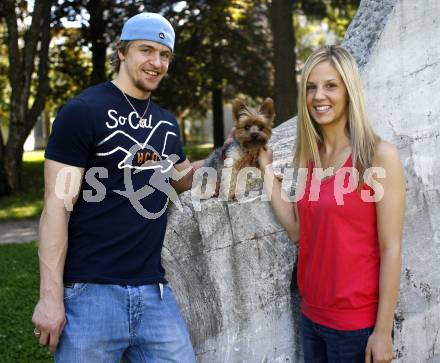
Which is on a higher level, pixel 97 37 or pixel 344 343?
pixel 97 37

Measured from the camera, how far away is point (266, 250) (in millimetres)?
3758

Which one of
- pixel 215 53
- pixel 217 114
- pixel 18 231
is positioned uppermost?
pixel 215 53

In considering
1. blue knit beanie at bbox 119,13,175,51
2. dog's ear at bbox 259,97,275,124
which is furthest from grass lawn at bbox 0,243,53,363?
blue knit beanie at bbox 119,13,175,51

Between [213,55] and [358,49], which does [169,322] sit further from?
[213,55]

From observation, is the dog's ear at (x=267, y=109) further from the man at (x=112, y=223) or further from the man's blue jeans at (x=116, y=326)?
the man's blue jeans at (x=116, y=326)

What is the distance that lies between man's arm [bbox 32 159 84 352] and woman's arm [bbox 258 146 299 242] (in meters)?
1.26

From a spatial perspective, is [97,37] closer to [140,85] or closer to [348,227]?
[140,85]

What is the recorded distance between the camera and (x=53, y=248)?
2.70 meters

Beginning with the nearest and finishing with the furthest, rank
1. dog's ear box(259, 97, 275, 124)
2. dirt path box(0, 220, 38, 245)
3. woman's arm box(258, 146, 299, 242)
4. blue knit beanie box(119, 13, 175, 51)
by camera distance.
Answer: blue knit beanie box(119, 13, 175, 51) < woman's arm box(258, 146, 299, 242) < dog's ear box(259, 97, 275, 124) < dirt path box(0, 220, 38, 245)

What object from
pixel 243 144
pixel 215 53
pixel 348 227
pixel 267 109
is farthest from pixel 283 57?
pixel 348 227

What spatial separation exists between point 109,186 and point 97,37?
54.3ft

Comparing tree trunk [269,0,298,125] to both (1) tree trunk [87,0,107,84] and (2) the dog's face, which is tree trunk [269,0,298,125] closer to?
(1) tree trunk [87,0,107,84]

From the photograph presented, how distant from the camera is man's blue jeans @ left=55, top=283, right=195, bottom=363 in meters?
2.70

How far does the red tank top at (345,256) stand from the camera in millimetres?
2727
